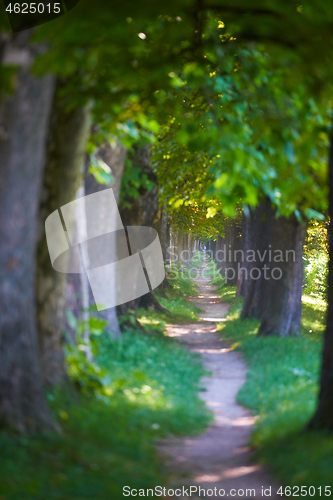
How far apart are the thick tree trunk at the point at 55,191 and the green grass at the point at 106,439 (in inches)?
21.8

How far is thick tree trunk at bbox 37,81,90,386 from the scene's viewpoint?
19.8 ft

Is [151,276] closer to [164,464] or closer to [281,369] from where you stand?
[281,369]

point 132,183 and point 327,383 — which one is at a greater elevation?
point 132,183

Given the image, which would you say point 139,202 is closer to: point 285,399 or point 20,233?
point 285,399

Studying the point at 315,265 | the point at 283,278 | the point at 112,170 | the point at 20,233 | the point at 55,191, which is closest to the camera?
the point at 20,233

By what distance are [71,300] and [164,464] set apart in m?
2.72

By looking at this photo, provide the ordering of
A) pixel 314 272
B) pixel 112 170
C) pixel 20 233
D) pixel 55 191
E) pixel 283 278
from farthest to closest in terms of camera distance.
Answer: pixel 314 272, pixel 283 278, pixel 112 170, pixel 55 191, pixel 20 233

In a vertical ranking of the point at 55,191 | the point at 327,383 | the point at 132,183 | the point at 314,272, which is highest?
the point at 132,183

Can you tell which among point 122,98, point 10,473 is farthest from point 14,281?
point 122,98

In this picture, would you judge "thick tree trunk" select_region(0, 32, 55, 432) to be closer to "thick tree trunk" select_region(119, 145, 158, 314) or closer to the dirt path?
the dirt path

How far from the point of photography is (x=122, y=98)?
5426 mm

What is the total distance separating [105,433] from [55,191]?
2.58 meters

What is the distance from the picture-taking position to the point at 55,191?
613 centimetres

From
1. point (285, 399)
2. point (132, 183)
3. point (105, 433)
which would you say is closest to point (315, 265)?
point (132, 183)
